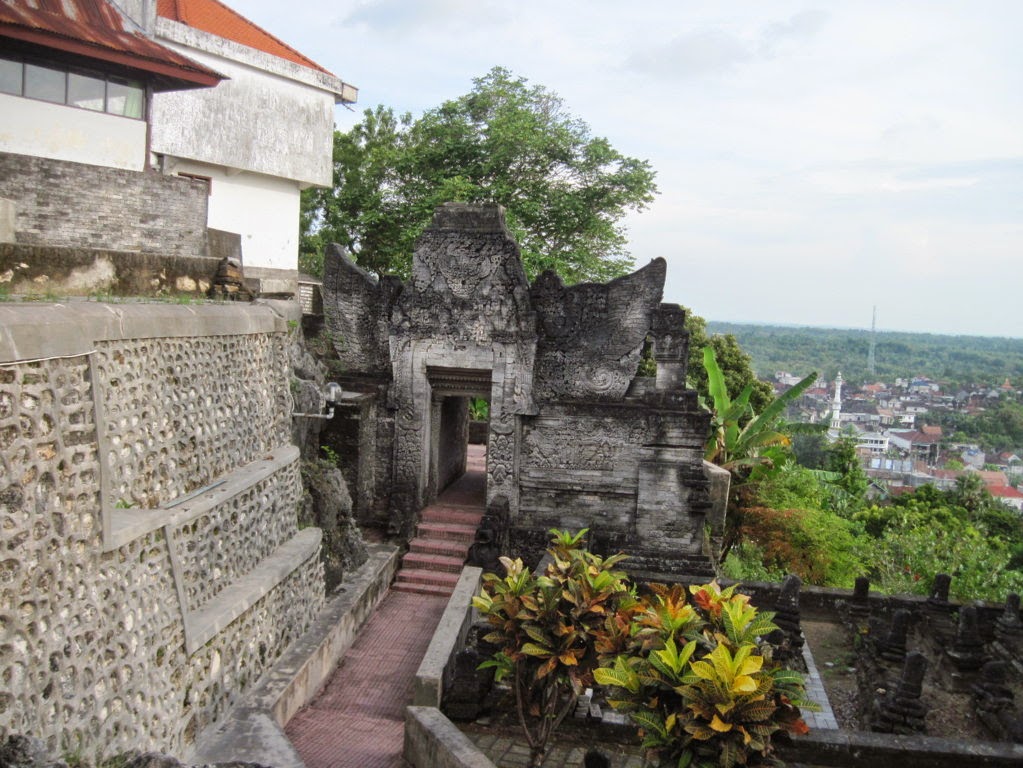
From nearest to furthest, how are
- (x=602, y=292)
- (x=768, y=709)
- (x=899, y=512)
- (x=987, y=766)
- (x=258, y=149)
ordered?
(x=768, y=709) < (x=987, y=766) < (x=602, y=292) < (x=258, y=149) < (x=899, y=512)

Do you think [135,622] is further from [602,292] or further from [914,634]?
[914,634]

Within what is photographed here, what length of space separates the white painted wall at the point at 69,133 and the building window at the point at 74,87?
112mm

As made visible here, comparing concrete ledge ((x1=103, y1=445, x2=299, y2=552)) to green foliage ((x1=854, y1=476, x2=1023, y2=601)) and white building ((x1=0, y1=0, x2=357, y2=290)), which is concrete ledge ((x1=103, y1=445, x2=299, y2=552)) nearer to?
white building ((x1=0, y1=0, x2=357, y2=290))

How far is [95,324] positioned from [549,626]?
4.26 meters

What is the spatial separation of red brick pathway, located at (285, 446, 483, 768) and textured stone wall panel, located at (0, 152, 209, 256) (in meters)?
5.35

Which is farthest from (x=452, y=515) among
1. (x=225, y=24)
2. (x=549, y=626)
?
(x=225, y=24)

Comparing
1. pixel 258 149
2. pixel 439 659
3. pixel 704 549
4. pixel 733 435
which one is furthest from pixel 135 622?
pixel 258 149

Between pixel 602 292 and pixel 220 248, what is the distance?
574cm

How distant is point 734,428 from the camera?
58.7 feet

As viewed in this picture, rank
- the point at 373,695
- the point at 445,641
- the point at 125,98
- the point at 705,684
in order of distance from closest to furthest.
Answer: the point at 705,684 < the point at 373,695 < the point at 445,641 < the point at 125,98

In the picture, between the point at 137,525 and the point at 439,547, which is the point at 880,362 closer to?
the point at 439,547

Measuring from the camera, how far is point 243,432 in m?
8.52

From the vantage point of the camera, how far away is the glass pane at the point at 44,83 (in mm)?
12539

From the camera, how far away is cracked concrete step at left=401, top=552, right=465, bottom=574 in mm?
12812
